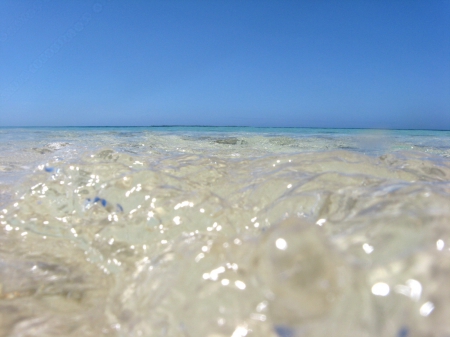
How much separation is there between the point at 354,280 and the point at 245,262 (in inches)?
13.7

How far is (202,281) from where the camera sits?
110cm

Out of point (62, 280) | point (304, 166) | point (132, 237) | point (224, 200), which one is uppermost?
point (304, 166)

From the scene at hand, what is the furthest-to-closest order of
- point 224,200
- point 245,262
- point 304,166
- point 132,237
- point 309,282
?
1. point 304,166
2. point 224,200
3. point 132,237
4. point 245,262
5. point 309,282

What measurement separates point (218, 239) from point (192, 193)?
783 millimetres

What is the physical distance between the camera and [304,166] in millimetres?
2494

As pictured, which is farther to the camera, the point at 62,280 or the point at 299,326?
the point at 62,280

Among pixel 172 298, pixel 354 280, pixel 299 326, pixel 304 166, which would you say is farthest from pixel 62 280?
pixel 304 166

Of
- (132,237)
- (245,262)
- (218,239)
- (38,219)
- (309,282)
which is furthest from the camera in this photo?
(38,219)

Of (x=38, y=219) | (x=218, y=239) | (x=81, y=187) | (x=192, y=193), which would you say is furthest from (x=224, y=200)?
(x=38, y=219)

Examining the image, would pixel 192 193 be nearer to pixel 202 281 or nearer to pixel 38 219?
pixel 202 281

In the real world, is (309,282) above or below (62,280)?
above

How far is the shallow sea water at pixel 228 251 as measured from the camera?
0.87m

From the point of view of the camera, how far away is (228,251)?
1.17 meters

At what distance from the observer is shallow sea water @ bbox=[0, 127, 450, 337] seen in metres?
0.87
